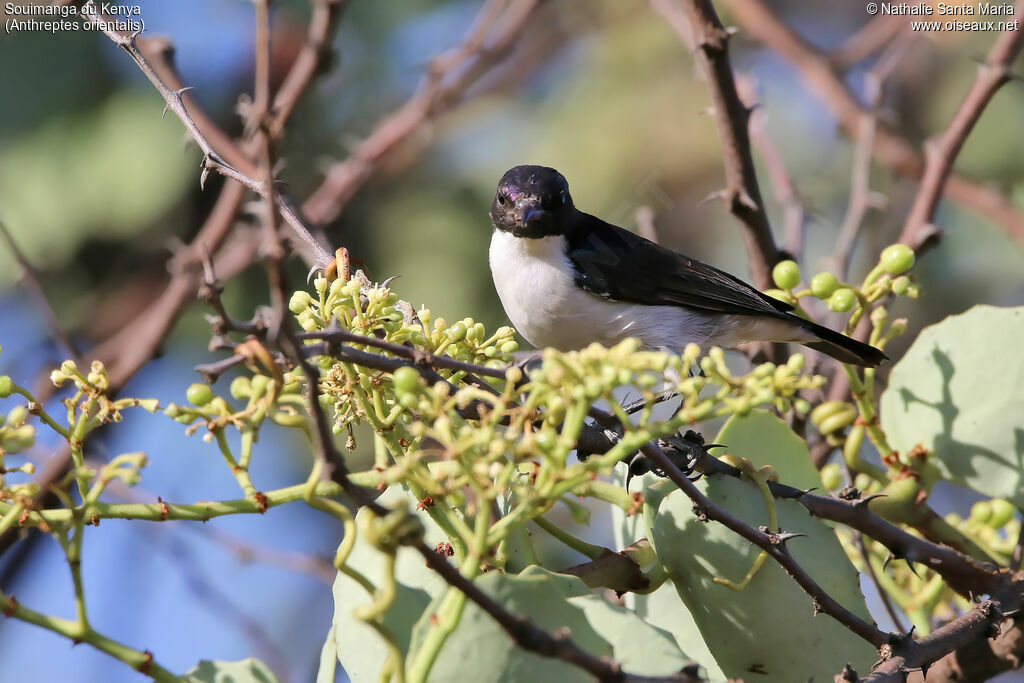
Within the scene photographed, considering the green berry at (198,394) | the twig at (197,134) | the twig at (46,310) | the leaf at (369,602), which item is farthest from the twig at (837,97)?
the green berry at (198,394)

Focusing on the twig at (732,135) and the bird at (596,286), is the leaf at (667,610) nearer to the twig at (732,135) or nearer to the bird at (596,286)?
the twig at (732,135)

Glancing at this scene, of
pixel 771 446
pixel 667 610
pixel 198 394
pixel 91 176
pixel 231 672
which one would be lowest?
pixel 667 610

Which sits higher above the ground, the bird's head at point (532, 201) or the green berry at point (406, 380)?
the bird's head at point (532, 201)

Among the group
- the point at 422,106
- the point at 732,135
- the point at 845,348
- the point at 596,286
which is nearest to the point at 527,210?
the point at 596,286

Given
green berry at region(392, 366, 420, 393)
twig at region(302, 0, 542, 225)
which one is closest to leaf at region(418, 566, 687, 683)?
green berry at region(392, 366, 420, 393)

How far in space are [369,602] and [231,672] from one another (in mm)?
214

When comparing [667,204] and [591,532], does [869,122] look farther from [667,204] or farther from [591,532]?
[591,532]

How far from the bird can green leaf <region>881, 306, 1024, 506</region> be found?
966mm

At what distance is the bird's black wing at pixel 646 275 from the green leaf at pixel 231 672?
2392 millimetres

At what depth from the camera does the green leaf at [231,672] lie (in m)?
1.51

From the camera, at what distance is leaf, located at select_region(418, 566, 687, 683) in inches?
55.1

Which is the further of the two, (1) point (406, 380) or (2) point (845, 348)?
(2) point (845, 348)

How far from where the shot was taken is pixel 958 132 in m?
3.36

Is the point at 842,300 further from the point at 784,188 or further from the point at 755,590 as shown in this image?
the point at 784,188
